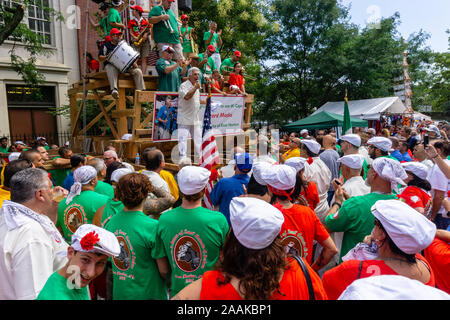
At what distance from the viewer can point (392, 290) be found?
0.97m

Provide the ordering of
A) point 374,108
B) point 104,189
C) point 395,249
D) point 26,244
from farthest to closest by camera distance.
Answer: point 374,108 → point 104,189 → point 26,244 → point 395,249

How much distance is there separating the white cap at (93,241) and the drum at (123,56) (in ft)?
20.8

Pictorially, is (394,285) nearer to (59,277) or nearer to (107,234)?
(107,234)

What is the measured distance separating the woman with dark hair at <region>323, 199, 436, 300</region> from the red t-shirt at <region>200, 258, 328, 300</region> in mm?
265

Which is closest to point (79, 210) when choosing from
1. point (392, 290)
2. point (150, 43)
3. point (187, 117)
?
point (392, 290)

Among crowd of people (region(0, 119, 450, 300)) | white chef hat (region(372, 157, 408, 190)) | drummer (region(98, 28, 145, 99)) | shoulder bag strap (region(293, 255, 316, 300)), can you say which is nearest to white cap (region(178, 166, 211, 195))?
crowd of people (region(0, 119, 450, 300))

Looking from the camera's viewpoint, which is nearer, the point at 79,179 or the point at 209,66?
the point at 79,179

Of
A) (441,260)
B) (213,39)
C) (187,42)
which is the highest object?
(213,39)

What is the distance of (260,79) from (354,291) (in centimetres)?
2535

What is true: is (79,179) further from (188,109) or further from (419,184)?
(188,109)

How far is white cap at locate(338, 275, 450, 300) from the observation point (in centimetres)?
95

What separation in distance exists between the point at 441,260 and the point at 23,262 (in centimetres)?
268
